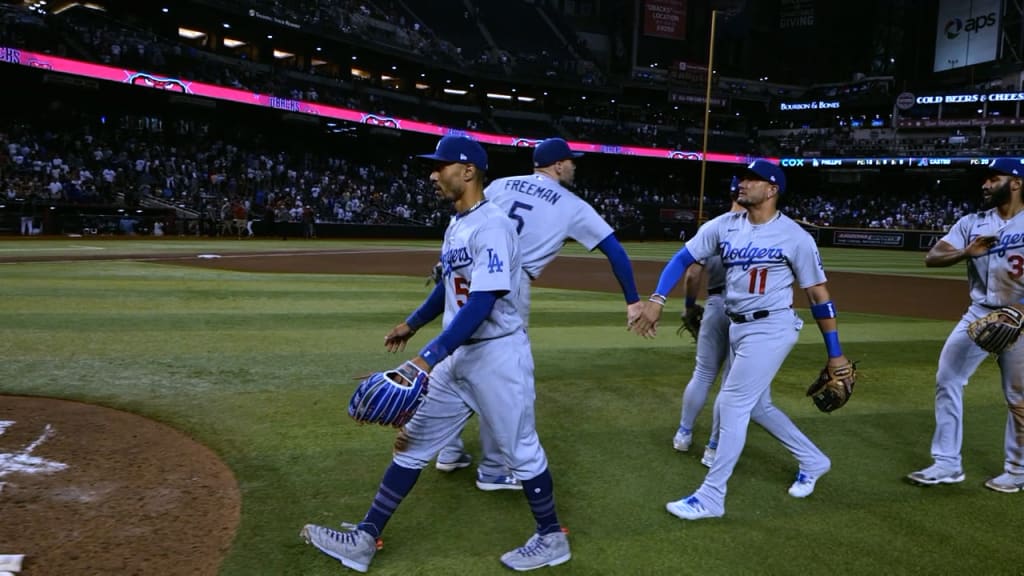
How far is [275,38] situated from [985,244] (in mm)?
41726

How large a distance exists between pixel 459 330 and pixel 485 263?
→ 11.6 inches

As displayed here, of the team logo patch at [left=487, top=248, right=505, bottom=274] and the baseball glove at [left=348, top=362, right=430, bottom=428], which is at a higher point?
the team logo patch at [left=487, top=248, right=505, bottom=274]

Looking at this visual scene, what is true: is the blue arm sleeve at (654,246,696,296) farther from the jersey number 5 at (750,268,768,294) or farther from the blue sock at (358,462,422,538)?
the blue sock at (358,462,422,538)

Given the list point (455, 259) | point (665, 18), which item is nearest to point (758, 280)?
point (455, 259)

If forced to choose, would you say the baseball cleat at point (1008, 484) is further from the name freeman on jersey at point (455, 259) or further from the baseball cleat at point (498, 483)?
the name freeman on jersey at point (455, 259)

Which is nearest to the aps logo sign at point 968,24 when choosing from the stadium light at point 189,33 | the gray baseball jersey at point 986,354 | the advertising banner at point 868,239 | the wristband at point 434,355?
the advertising banner at point 868,239

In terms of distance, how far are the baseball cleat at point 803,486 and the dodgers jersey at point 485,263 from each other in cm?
203

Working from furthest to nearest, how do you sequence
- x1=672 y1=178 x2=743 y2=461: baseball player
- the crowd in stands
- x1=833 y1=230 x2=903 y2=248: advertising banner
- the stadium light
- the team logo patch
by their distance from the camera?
x1=833 y1=230 x2=903 y2=248: advertising banner → the stadium light → the crowd in stands → x1=672 y1=178 x2=743 y2=461: baseball player → the team logo patch

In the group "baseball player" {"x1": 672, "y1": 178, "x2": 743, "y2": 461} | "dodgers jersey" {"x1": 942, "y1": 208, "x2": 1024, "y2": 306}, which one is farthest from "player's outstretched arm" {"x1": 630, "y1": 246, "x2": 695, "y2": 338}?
"dodgers jersey" {"x1": 942, "y1": 208, "x2": 1024, "y2": 306}

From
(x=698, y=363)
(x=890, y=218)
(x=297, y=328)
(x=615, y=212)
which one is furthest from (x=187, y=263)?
(x=890, y=218)

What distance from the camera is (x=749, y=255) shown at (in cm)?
377

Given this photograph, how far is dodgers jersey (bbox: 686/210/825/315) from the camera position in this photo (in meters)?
3.71

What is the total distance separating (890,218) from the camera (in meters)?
47.0

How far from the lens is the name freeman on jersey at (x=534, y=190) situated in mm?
3898
